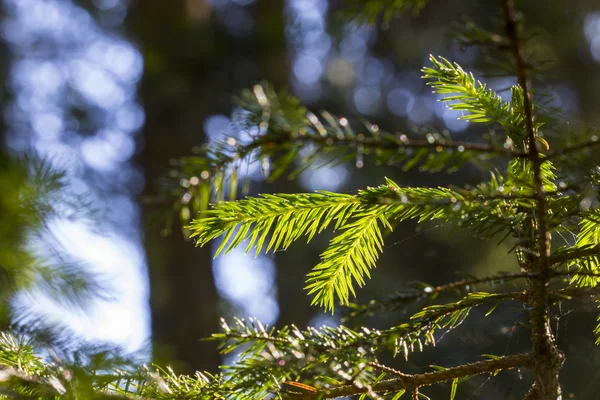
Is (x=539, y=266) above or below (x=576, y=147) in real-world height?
below

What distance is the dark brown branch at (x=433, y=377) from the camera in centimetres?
49

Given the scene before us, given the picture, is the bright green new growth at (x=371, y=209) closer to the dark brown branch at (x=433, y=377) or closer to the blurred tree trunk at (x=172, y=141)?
the dark brown branch at (x=433, y=377)

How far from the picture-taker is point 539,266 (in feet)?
1.48

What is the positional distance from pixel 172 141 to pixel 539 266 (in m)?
2.71

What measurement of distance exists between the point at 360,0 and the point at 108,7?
11.5 feet

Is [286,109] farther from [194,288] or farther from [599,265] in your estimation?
[194,288]

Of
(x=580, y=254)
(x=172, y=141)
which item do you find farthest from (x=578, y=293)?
(x=172, y=141)

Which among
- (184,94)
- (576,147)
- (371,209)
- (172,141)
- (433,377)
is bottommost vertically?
(172,141)

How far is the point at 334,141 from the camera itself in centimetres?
38

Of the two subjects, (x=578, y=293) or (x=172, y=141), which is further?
(x=172, y=141)

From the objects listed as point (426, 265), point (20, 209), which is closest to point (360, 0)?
point (20, 209)

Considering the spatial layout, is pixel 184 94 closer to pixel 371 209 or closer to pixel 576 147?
pixel 371 209

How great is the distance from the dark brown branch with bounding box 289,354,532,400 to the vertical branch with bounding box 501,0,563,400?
2 centimetres

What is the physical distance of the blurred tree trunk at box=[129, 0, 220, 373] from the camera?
111 inches
